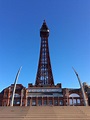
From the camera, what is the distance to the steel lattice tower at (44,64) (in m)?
63.7

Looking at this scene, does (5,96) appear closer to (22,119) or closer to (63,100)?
(63,100)

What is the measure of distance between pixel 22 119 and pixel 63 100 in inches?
1497

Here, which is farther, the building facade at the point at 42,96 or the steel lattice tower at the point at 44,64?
the steel lattice tower at the point at 44,64

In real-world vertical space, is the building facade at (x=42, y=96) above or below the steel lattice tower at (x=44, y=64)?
below

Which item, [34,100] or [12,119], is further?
[34,100]

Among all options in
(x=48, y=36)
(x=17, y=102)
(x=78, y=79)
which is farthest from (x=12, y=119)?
(x=48, y=36)

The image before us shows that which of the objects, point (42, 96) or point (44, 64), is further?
point (44, 64)

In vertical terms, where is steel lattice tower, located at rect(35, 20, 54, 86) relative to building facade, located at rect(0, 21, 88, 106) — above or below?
above

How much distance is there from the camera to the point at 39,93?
52781mm

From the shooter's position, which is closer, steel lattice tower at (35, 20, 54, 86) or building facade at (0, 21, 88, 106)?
building facade at (0, 21, 88, 106)

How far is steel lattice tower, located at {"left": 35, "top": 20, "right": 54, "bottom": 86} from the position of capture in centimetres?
6367

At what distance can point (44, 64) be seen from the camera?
6781 cm

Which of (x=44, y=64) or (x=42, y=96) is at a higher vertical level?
(x=44, y=64)

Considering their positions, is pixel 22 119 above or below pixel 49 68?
below
